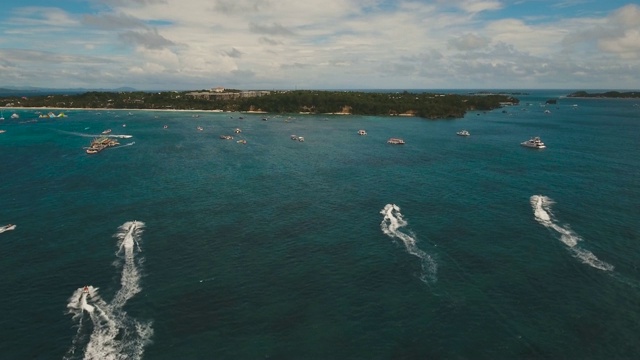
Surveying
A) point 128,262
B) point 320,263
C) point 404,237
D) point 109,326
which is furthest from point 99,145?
point 404,237

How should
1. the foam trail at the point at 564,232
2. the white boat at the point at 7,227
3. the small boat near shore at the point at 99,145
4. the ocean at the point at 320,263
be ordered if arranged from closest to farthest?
the ocean at the point at 320,263, the foam trail at the point at 564,232, the white boat at the point at 7,227, the small boat near shore at the point at 99,145

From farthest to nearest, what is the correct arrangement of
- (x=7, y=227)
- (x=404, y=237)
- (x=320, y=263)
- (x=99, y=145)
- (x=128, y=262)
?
(x=99, y=145) < (x=7, y=227) < (x=404, y=237) < (x=320, y=263) < (x=128, y=262)

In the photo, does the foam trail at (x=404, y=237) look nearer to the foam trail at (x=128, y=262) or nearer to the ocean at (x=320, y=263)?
the ocean at (x=320, y=263)

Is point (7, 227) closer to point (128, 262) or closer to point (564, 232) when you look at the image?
point (128, 262)

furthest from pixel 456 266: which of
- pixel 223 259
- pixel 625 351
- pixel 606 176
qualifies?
pixel 606 176

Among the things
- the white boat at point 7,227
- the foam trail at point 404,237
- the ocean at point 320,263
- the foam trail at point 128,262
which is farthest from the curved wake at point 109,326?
the foam trail at point 404,237

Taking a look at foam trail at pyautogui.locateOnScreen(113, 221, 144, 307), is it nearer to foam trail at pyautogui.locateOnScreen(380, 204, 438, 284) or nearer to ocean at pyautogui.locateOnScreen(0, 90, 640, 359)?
ocean at pyautogui.locateOnScreen(0, 90, 640, 359)
